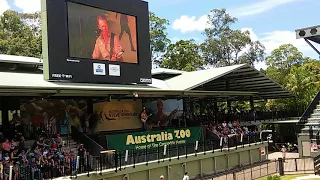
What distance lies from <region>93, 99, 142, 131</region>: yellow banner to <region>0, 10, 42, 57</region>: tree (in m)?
28.0

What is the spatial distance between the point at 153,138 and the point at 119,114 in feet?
12.5

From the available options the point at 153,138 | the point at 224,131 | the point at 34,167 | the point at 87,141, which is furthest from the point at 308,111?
the point at 34,167

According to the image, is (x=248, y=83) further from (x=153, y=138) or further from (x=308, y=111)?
(x=153, y=138)

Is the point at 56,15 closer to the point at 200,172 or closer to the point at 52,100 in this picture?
the point at 52,100

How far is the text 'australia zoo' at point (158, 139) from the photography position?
22.0 meters

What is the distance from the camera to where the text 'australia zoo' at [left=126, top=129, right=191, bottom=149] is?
2203 centimetres

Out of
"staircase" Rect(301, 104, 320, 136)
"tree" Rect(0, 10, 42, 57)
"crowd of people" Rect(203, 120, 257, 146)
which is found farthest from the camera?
"tree" Rect(0, 10, 42, 57)

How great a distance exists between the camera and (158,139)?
2333 cm

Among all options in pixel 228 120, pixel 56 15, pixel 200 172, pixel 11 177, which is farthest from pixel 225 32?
pixel 11 177

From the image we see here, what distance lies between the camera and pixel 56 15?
64.6ft

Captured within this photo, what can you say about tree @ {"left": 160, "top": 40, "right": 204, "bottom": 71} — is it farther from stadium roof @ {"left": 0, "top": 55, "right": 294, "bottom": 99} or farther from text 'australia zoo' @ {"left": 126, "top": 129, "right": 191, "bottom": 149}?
text 'australia zoo' @ {"left": 126, "top": 129, "right": 191, "bottom": 149}

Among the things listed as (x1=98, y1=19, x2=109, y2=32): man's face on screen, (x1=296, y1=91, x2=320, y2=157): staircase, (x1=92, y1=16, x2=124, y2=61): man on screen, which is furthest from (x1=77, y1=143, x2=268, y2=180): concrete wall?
(x1=98, y1=19, x2=109, y2=32): man's face on screen

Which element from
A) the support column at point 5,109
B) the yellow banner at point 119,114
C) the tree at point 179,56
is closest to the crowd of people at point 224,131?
the yellow banner at point 119,114

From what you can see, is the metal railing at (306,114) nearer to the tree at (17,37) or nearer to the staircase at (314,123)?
the staircase at (314,123)
